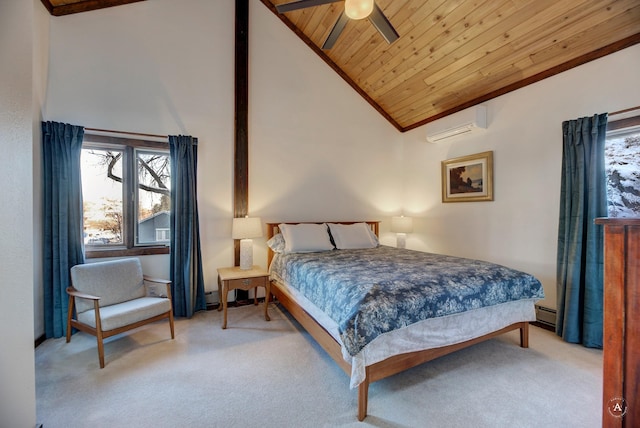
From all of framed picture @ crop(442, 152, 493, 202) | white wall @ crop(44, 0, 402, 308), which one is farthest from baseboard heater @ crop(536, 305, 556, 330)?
white wall @ crop(44, 0, 402, 308)

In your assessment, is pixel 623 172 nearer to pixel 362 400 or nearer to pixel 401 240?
pixel 401 240

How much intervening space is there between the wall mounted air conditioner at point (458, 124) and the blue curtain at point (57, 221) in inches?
175

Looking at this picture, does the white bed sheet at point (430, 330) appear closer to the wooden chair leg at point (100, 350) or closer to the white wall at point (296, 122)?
the white wall at point (296, 122)

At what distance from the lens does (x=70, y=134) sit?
2719 millimetres

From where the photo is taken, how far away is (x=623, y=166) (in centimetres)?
261

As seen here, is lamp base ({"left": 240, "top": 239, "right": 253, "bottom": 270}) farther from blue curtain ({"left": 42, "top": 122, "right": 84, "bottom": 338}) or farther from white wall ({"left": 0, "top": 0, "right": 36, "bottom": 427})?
white wall ({"left": 0, "top": 0, "right": 36, "bottom": 427})

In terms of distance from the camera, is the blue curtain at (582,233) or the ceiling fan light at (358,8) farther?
the blue curtain at (582,233)

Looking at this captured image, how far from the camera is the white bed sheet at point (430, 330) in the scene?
5.63 ft

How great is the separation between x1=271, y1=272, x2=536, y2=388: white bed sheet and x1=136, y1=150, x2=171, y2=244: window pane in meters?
2.10

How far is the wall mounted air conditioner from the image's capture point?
355cm

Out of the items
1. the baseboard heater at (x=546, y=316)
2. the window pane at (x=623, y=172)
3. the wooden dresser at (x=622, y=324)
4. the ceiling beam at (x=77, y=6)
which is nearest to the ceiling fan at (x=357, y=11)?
the wooden dresser at (x=622, y=324)

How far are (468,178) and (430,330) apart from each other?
2.63 m

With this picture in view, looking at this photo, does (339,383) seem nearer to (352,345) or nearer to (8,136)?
(352,345)

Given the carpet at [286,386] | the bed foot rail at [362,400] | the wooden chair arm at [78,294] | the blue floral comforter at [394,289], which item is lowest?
the carpet at [286,386]
